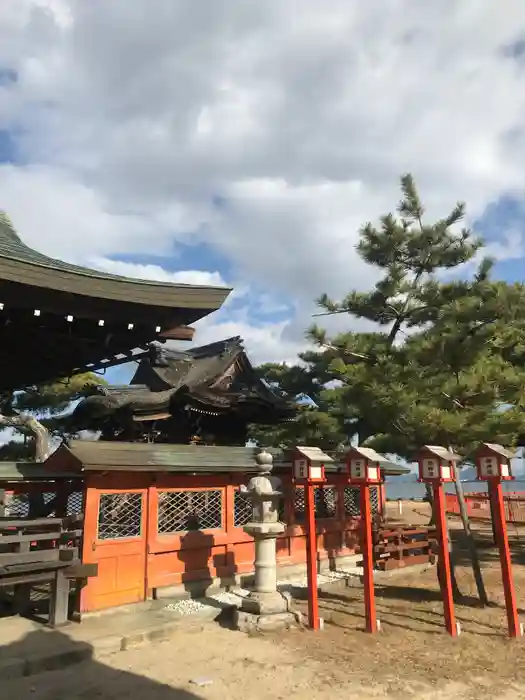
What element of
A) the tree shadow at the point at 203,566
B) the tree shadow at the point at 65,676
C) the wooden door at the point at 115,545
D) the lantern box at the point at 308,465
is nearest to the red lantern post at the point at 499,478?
the lantern box at the point at 308,465

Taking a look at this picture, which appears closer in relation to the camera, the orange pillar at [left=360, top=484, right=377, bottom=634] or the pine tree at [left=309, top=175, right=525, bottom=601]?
the orange pillar at [left=360, top=484, right=377, bottom=634]

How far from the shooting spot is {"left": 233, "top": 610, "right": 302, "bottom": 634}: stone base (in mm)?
7688

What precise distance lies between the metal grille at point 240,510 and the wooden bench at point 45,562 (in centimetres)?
325

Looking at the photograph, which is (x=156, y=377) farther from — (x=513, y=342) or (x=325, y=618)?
(x=513, y=342)

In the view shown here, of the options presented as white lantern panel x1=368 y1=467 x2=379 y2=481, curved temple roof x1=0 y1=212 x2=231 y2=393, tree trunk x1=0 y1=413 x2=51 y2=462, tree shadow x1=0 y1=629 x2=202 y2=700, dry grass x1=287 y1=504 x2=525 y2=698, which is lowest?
dry grass x1=287 y1=504 x2=525 y2=698

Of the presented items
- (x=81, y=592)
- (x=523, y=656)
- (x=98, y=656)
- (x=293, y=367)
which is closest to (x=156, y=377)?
(x=293, y=367)

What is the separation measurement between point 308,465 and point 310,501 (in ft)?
1.83

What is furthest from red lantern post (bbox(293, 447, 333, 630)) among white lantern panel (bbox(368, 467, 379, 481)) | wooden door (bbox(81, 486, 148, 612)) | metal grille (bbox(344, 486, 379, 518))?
metal grille (bbox(344, 486, 379, 518))

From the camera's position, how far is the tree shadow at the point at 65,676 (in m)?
5.52

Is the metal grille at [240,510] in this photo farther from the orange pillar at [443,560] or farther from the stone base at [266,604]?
the orange pillar at [443,560]

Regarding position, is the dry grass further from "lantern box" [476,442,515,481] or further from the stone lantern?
"lantern box" [476,442,515,481]

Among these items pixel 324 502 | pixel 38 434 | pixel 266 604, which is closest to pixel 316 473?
pixel 266 604

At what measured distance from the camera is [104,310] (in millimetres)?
6730

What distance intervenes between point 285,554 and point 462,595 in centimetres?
348
